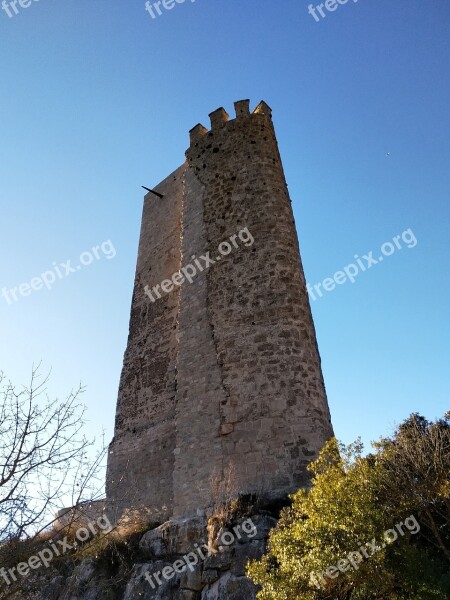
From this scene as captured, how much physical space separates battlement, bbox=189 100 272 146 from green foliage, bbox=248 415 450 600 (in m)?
9.24

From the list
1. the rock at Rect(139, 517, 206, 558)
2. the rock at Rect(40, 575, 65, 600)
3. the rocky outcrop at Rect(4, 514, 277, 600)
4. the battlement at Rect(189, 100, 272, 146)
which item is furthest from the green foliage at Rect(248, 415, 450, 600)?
the battlement at Rect(189, 100, 272, 146)

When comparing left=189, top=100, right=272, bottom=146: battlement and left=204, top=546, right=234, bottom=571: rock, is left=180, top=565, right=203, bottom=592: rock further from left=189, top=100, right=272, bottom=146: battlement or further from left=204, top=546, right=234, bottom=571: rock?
left=189, top=100, right=272, bottom=146: battlement

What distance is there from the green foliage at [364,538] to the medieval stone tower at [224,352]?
2147mm

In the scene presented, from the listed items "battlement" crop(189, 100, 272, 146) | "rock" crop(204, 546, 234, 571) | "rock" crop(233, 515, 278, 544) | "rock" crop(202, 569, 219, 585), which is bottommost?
"rock" crop(202, 569, 219, 585)

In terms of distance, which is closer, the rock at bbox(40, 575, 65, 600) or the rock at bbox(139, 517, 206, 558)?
the rock at bbox(139, 517, 206, 558)

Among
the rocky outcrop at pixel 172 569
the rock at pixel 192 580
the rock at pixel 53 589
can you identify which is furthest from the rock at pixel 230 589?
the rock at pixel 53 589

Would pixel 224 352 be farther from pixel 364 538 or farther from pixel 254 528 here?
pixel 364 538

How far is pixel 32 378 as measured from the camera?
24.8ft

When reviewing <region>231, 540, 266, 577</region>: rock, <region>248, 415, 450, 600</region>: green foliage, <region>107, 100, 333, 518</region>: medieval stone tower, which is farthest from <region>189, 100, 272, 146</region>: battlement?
<region>231, 540, 266, 577</region>: rock

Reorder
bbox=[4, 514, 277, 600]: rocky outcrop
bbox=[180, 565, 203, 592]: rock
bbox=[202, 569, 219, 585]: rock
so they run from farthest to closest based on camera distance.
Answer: bbox=[180, 565, 203, 592]: rock
bbox=[202, 569, 219, 585]: rock
bbox=[4, 514, 277, 600]: rocky outcrop

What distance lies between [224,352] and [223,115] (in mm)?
6857

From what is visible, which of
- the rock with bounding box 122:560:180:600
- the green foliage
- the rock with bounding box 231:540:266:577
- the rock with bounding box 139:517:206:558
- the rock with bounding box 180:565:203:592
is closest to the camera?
the green foliage

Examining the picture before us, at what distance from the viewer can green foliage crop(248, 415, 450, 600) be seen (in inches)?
188

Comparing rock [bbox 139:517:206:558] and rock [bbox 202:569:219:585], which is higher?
rock [bbox 139:517:206:558]
